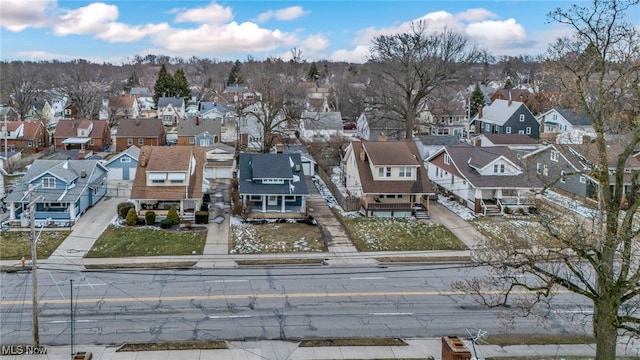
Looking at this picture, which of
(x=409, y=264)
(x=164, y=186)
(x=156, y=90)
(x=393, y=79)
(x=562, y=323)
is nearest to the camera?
(x=562, y=323)

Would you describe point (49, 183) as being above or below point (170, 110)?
below

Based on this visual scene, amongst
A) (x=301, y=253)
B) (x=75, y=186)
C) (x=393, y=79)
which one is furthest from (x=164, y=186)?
(x=393, y=79)

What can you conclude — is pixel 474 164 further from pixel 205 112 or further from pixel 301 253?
pixel 205 112

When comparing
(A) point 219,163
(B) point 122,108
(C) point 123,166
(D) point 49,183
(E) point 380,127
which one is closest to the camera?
(D) point 49,183

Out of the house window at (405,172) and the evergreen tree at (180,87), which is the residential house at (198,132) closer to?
the house window at (405,172)

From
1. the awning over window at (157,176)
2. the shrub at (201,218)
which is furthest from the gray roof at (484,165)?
the awning over window at (157,176)

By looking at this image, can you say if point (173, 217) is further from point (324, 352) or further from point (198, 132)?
point (198, 132)

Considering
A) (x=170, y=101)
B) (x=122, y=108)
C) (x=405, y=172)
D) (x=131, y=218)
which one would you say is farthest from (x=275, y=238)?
(x=122, y=108)

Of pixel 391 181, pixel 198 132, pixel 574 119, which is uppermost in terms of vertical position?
pixel 574 119
